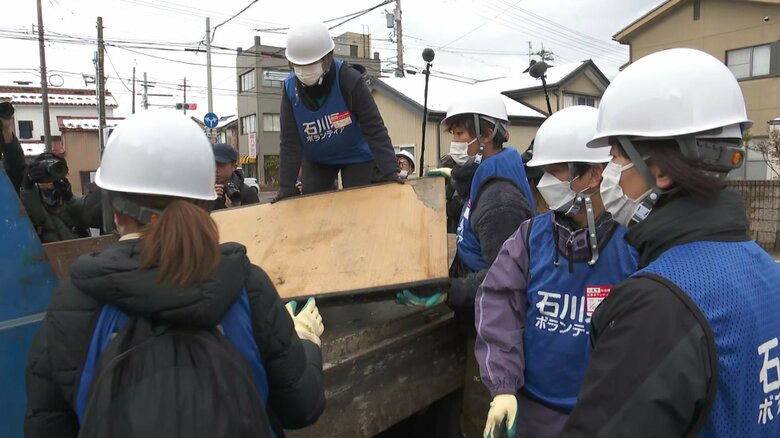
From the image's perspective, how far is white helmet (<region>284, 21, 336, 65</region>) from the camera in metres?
3.16

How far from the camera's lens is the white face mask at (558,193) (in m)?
2.00

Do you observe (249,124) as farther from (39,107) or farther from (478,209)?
(478,209)

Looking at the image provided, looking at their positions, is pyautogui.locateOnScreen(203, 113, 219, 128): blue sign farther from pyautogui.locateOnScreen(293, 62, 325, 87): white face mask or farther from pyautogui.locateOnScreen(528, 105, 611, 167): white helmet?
pyautogui.locateOnScreen(528, 105, 611, 167): white helmet

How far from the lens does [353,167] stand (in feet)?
12.5

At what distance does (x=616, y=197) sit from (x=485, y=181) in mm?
1062

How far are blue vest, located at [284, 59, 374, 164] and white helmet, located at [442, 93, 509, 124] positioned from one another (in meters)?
0.90

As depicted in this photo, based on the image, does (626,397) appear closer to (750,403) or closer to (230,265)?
(750,403)

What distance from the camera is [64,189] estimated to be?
3.75m

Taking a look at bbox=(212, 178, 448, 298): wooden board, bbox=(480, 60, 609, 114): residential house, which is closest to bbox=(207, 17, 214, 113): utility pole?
bbox=(480, 60, 609, 114): residential house

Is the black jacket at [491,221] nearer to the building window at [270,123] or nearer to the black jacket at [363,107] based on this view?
the black jacket at [363,107]

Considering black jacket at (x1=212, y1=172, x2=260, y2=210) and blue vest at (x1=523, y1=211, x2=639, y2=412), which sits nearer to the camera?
blue vest at (x1=523, y1=211, x2=639, y2=412)

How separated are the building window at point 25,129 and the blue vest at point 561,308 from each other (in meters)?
45.3

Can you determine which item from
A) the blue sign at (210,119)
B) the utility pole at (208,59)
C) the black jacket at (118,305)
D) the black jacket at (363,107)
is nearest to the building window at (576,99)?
the blue sign at (210,119)

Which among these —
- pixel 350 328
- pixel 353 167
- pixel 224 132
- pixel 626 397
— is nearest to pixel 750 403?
pixel 626 397
